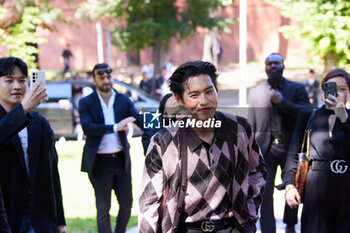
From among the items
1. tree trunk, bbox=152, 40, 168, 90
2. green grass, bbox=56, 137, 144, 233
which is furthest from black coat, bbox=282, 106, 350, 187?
tree trunk, bbox=152, 40, 168, 90

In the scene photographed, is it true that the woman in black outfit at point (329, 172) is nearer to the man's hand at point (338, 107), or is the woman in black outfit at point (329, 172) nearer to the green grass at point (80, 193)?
the man's hand at point (338, 107)

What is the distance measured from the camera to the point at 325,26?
1533cm

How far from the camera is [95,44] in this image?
34281mm

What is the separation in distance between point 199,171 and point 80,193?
6.32m

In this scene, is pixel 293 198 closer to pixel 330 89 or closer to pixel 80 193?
pixel 330 89

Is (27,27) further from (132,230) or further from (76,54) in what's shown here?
(76,54)

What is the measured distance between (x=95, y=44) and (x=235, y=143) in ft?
104

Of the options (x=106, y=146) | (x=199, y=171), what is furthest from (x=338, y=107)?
(x=106, y=146)

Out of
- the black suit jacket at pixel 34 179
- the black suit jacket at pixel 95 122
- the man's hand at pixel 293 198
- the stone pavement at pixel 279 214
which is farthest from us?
the stone pavement at pixel 279 214

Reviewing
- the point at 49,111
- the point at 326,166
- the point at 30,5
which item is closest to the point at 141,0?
the point at 30,5

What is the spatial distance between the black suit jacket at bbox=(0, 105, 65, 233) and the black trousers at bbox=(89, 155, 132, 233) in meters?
1.98

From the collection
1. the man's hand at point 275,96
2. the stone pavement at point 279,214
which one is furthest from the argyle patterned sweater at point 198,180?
the stone pavement at point 279,214

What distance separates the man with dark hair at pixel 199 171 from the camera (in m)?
3.17

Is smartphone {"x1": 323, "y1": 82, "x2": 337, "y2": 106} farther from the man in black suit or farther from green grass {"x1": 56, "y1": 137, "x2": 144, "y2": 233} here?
green grass {"x1": 56, "y1": 137, "x2": 144, "y2": 233}
